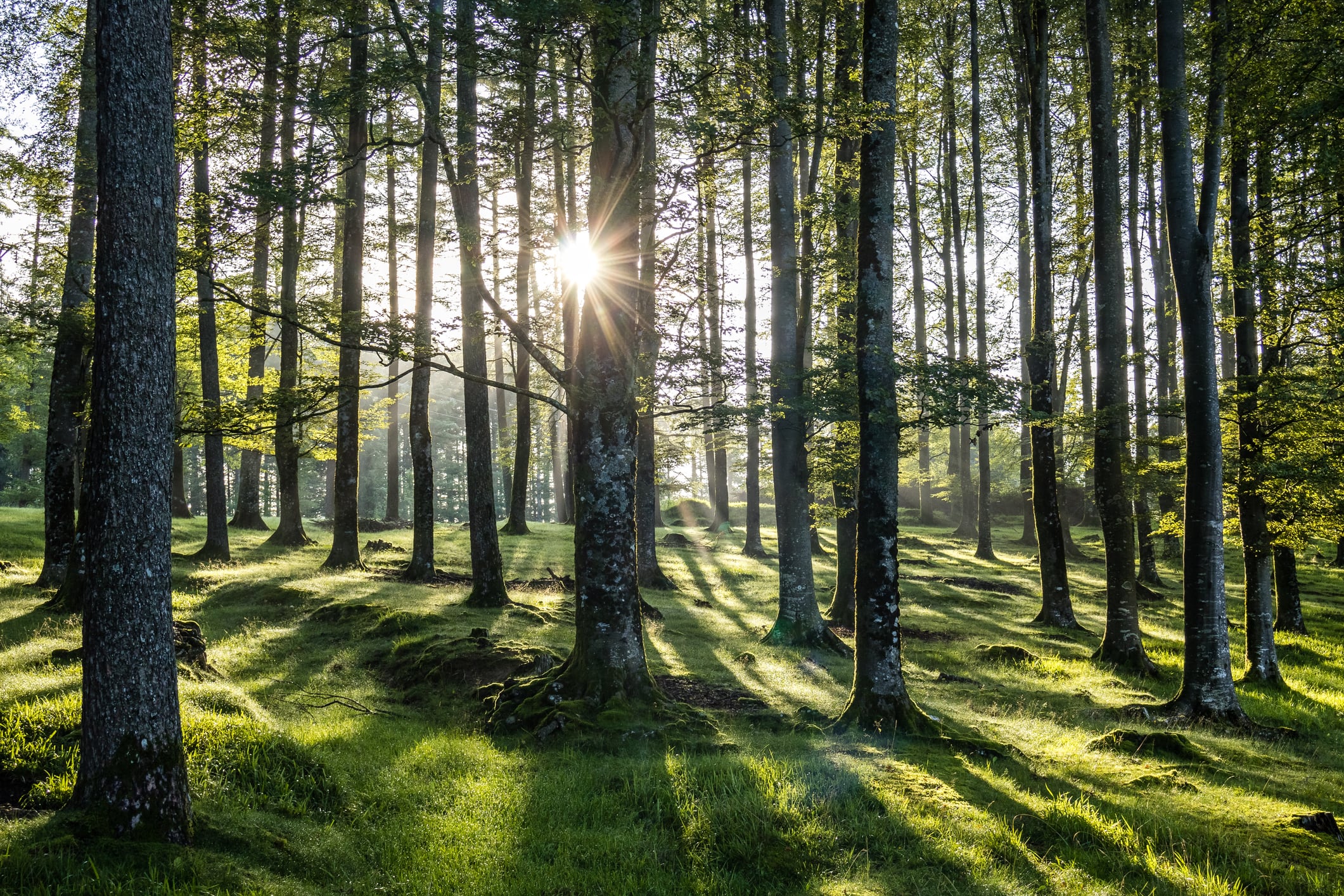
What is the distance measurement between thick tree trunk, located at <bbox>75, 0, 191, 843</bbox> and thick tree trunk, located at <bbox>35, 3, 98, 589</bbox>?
31.8 ft

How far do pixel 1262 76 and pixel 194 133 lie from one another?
49.4 feet

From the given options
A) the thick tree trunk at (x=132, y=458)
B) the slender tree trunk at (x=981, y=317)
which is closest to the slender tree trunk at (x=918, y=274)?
the slender tree trunk at (x=981, y=317)

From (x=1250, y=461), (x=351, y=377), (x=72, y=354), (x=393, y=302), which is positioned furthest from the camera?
(x=393, y=302)

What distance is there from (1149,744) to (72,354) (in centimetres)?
1739

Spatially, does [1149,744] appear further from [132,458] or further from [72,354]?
[72,354]

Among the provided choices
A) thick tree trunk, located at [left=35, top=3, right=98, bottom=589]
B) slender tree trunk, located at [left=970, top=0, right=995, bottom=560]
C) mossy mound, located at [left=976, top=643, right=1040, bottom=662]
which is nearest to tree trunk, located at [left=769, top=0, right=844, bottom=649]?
mossy mound, located at [left=976, top=643, right=1040, bottom=662]

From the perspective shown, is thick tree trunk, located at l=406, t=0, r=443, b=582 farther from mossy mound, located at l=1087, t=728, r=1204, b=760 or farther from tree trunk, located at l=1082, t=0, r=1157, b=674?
mossy mound, located at l=1087, t=728, r=1204, b=760

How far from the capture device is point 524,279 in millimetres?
21812

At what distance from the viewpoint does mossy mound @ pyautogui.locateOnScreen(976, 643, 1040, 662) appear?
1349cm

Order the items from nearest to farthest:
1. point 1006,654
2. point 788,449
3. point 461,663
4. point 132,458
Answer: point 132,458 → point 461,663 → point 1006,654 → point 788,449

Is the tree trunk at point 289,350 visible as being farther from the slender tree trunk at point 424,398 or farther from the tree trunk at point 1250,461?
the tree trunk at point 1250,461

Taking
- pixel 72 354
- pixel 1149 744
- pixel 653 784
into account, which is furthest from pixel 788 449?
pixel 72 354

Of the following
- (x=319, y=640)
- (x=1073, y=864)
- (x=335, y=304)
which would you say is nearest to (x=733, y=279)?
(x=335, y=304)

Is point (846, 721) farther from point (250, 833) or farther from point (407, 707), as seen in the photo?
point (250, 833)
